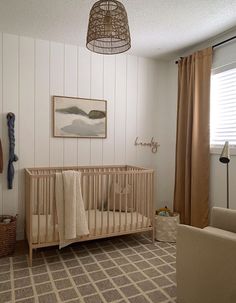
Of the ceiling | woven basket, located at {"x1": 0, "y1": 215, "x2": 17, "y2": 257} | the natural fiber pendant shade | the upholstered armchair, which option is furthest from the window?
woven basket, located at {"x1": 0, "y1": 215, "x2": 17, "y2": 257}

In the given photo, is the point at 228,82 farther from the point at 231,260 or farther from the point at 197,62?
the point at 231,260

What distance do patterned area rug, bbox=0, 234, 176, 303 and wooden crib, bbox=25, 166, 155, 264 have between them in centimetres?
20

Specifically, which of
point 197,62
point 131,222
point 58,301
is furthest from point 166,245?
point 197,62

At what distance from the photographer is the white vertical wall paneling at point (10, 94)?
9.30 feet

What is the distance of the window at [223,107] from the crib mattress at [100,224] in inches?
52.5

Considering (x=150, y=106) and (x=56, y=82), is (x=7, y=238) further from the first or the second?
(x=150, y=106)

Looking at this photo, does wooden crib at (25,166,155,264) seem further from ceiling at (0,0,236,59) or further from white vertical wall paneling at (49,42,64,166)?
ceiling at (0,0,236,59)

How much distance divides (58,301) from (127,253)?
1.00 meters

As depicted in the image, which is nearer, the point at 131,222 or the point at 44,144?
the point at 131,222

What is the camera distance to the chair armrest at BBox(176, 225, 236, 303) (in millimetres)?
1439

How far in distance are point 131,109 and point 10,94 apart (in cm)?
162

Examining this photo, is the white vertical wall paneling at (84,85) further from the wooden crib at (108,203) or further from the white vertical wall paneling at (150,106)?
the white vertical wall paneling at (150,106)

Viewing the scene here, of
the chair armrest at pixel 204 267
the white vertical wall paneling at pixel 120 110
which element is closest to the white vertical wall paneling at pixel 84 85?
the white vertical wall paneling at pixel 120 110

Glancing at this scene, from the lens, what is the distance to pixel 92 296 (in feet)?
6.19
